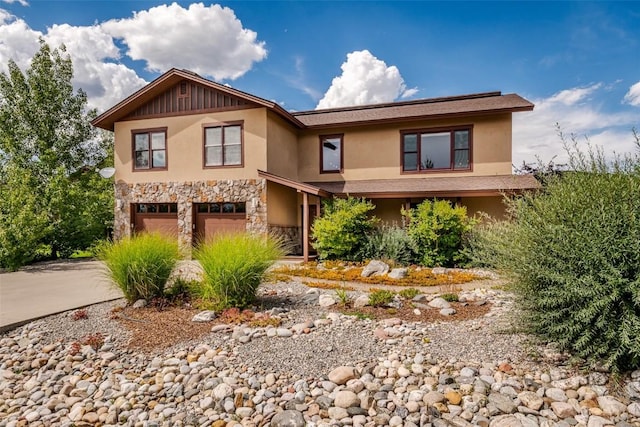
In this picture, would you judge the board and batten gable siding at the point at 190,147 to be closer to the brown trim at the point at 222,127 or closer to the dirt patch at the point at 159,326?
the brown trim at the point at 222,127

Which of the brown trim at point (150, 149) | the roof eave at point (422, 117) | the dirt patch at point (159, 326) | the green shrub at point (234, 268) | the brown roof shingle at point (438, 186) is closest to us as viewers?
the dirt patch at point (159, 326)

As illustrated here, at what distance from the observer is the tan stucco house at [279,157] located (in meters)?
13.2

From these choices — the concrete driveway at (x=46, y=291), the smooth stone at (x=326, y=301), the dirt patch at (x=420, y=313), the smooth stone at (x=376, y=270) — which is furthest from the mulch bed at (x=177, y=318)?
the smooth stone at (x=376, y=270)

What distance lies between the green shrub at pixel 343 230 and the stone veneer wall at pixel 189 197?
2.12 m

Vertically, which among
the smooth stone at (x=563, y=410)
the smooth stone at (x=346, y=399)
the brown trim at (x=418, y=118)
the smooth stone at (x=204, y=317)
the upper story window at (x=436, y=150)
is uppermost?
the brown trim at (x=418, y=118)

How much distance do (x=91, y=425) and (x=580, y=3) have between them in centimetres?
1172

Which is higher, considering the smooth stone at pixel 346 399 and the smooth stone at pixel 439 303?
the smooth stone at pixel 439 303

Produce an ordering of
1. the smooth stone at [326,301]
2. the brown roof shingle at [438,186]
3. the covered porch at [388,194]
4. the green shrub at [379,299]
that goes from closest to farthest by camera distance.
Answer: the green shrub at [379,299] → the smooth stone at [326,301] → the brown roof shingle at [438,186] → the covered porch at [388,194]

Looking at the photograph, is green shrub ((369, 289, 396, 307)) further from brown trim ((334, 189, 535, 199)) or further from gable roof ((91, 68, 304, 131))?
Result: gable roof ((91, 68, 304, 131))

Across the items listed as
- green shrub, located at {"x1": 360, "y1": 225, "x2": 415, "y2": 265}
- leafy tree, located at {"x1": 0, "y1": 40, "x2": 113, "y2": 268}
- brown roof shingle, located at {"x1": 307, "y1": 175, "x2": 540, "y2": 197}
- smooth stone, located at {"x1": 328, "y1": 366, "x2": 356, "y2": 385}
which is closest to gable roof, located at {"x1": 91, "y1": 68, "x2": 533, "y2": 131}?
brown roof shingle, located at {"x1": 307, "y1": 175, "x2": 540, "y2": 197}

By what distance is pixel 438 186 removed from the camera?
41.6ft

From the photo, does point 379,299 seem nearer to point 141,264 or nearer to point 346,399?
point 346,399

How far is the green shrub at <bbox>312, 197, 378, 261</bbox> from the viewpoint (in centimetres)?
1195

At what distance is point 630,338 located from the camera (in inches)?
133
